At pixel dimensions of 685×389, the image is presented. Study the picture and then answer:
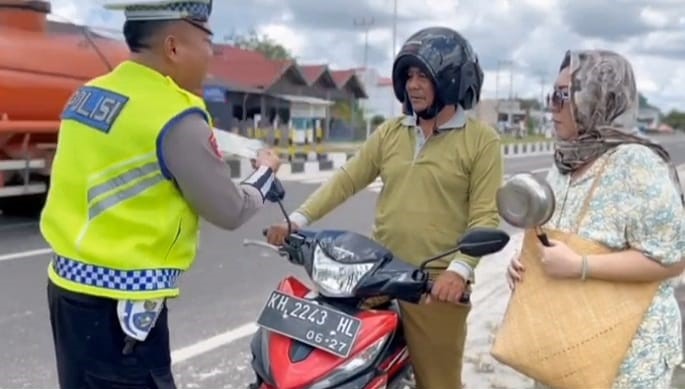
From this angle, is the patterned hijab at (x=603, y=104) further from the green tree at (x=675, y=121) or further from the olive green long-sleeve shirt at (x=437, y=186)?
the green tree at (x=675, y=121)

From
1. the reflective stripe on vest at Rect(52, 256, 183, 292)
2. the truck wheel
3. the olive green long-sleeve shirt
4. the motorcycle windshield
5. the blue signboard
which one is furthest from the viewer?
the blue signboard

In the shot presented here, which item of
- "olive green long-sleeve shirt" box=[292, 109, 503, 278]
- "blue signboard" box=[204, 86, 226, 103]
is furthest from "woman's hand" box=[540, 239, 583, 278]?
"blue signboard" box=[204, 86, 226, 103]

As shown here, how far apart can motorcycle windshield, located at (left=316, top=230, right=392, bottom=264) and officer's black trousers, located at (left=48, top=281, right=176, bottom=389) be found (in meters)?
0.58

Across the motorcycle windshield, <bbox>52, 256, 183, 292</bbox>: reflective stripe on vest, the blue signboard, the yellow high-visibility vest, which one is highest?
the yellow high-visibility vest

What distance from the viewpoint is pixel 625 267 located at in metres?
2.39

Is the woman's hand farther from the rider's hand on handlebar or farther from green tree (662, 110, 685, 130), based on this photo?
green tree (662, 110, 685, 130)

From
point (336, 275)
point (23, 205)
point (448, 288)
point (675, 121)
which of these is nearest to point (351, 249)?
point (336, 275)

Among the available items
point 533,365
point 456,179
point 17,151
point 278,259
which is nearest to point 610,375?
point 533,365

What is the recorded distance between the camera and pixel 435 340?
305cm

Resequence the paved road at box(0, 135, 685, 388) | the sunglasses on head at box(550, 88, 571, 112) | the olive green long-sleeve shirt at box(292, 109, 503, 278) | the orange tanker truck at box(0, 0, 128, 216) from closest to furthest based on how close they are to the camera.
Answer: the sunglasses on head at box(550, 88, 571, 112)
the olive green long-sleeve shirt at box(292, 109, 503, 278)
the paved road at box(0, 135, 685, 388)
the orange tanker truck at box(0, 0, 128, 216)

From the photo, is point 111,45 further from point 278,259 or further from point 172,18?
point 172,18

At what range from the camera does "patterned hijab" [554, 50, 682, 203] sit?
242cm

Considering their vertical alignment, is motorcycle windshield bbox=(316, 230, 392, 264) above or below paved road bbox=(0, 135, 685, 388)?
above

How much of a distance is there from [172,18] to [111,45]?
9292 mm
